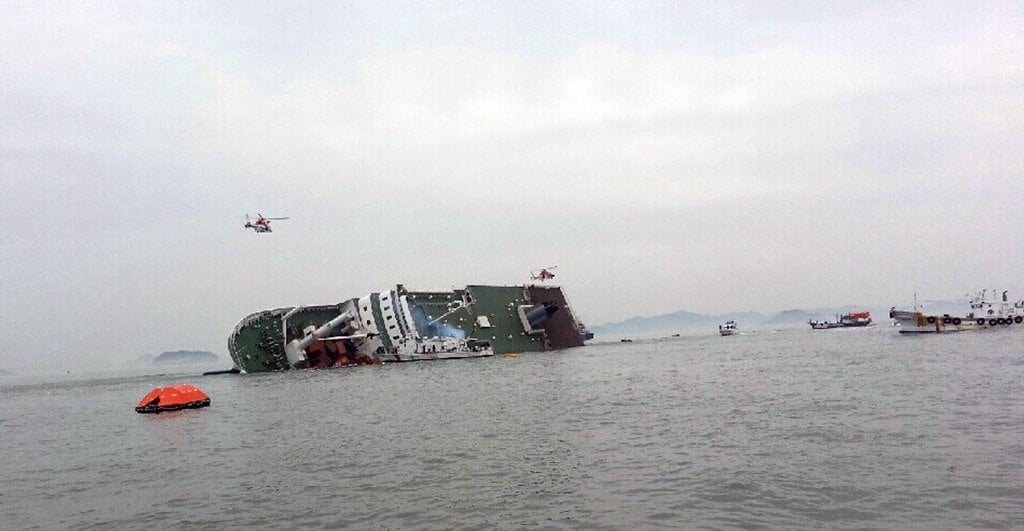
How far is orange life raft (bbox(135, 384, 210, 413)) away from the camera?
48688 mm

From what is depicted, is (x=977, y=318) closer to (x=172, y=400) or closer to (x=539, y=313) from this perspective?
(x=539, y=313)

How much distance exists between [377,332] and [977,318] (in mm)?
84660

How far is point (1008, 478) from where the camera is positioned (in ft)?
55.1

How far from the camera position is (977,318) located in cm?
9662

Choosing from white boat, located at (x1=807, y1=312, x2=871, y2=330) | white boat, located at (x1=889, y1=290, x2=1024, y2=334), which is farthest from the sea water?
white boat, located at (x1=807, y1=312, x2=871, y2=330)

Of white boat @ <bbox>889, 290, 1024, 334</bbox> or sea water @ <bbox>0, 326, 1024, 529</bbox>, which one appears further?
white boat @ <bbox>889, 290, 1024, 334</bbox>

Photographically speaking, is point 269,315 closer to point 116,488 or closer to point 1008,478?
point 116,488

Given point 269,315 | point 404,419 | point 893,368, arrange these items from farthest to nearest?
1. point 269,315
2. point 893,368
3. point 404,419

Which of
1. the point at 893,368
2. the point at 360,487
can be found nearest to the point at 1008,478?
the point at 360,487

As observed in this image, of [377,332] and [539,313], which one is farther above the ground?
[539,313]

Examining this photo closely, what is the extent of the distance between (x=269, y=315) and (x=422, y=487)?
77.0m

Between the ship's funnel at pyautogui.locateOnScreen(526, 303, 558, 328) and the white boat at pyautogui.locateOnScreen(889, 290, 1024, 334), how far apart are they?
5283 centimetres

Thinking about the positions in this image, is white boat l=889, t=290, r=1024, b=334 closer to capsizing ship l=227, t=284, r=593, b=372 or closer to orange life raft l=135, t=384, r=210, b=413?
capsizing ship l=227, t=284, r=593, b=372

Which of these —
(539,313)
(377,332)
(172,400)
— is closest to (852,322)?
(539,313)
